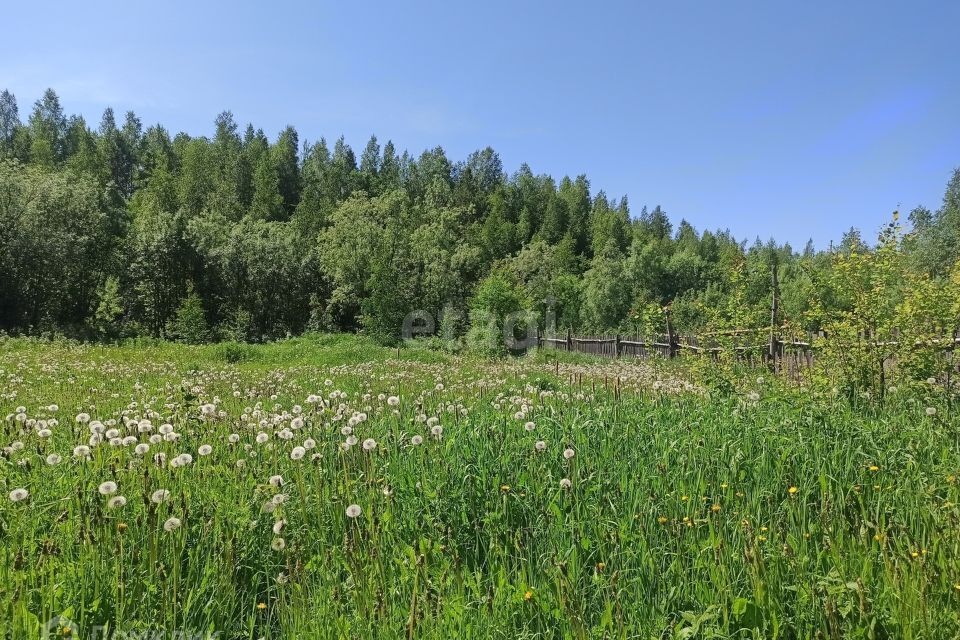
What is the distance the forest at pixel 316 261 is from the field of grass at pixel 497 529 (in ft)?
13.4

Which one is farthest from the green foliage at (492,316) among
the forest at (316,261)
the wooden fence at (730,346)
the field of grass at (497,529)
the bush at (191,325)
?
the field of grass at (497,529)

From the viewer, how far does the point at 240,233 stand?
3672 cm

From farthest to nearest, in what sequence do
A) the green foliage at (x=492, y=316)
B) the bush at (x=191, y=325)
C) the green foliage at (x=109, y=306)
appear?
the green foliage at (x=109, y=306) < the bush at (x=191, y=325) < the green foliage at (x=492, y=316)

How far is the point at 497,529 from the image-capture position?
114 inches

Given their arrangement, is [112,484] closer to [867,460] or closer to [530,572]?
[530,572]

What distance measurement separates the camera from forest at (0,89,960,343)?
8.79 m

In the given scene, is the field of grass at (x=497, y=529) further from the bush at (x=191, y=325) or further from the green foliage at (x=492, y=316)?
the bush at (x=191, y=325)

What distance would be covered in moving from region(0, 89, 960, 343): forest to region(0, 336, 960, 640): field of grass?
407 centimetres

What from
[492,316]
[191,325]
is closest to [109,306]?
[191,325]

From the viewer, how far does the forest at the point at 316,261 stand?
8789 mm

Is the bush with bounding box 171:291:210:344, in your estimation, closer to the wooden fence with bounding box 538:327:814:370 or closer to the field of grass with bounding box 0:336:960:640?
the wooden fence with bounding box 538:327:814:370

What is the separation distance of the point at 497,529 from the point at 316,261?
40054 mm

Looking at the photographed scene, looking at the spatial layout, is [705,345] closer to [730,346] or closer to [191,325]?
[730,346]

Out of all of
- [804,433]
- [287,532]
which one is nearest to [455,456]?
[287,532]
